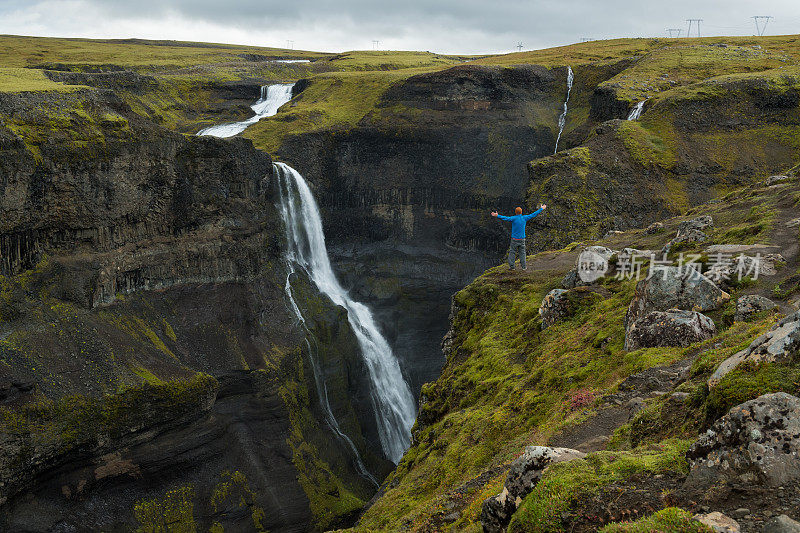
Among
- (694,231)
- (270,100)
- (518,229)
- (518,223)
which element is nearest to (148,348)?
(518,229)

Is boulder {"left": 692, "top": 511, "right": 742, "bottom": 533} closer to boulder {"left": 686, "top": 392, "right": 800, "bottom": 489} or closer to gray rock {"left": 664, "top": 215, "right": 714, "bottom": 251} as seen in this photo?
boulder {"left": 686, "top": 392, "right": 800, "bottom": 489}

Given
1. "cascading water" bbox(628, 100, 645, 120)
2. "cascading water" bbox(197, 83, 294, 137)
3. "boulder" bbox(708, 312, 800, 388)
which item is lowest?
"boulder" bbox(708, 312, 800, 388)

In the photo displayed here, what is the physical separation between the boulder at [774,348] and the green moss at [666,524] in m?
2.64

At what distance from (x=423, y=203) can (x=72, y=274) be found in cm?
3590

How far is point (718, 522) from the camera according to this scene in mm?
5738

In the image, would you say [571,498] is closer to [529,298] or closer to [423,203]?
[529,298]

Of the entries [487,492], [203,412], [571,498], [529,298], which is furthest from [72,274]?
[571,498]

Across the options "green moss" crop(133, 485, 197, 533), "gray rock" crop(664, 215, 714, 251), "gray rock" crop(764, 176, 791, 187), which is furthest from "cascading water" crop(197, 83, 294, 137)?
"gray rock" crop(664, 215, 714, 251)

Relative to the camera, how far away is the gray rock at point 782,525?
5.34 meters

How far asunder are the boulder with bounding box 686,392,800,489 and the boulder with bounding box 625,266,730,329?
8023 millimetres

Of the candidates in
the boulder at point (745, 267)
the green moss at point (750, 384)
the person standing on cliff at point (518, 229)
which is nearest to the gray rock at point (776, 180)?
the person standing on cliff at point (518, 229)

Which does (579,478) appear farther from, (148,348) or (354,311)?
(354,311)

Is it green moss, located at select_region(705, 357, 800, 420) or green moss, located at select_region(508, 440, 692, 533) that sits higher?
green moss, located at select_region(705, 357, 800, 420)

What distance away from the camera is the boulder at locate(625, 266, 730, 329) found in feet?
46.0
